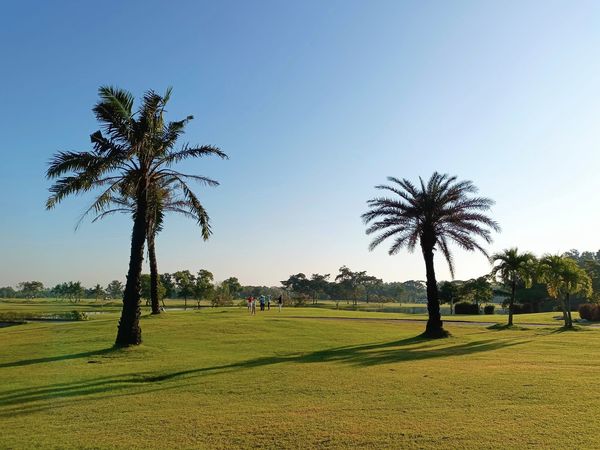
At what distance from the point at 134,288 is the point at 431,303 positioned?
17971 mm

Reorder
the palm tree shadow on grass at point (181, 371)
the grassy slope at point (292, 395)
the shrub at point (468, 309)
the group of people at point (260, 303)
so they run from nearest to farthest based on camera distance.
A: the grassy slope at point (292, 395)
the palm tree shadow on grass at point (181, 371)
the group of people at point (260, 303)
the shrub at point (468, 309)

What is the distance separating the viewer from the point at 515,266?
39688mm

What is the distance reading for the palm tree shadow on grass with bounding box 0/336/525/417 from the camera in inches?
446

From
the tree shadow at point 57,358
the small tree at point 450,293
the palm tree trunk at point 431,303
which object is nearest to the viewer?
the tree shadow at point 57,358

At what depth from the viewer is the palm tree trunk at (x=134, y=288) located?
792 inches

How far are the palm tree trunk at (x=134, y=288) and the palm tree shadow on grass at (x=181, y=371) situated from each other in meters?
1.08

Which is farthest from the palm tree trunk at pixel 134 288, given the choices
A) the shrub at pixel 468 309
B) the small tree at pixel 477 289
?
the small tree at pixel 477 289

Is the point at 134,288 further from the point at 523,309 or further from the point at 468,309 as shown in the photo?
the point at 523,309

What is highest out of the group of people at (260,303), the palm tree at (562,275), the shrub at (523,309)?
the palm tree at (562,275)

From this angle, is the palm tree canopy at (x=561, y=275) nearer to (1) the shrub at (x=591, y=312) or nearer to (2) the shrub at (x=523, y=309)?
(1) the shrub at (x=591, y=312)

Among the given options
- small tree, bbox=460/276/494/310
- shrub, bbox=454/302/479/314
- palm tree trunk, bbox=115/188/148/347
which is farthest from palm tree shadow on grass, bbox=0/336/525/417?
small tree, bbox=460/276/494/310

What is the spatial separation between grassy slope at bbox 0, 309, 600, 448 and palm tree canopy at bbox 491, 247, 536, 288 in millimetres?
Answer: 17329

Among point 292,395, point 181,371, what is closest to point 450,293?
point 181,371

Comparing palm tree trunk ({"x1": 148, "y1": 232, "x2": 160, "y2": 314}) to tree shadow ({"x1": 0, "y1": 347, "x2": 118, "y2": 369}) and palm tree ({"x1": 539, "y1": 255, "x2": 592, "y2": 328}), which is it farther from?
palm tree ({"x1": 539, "y1": 255, "x2": 592, "y2": 328})
